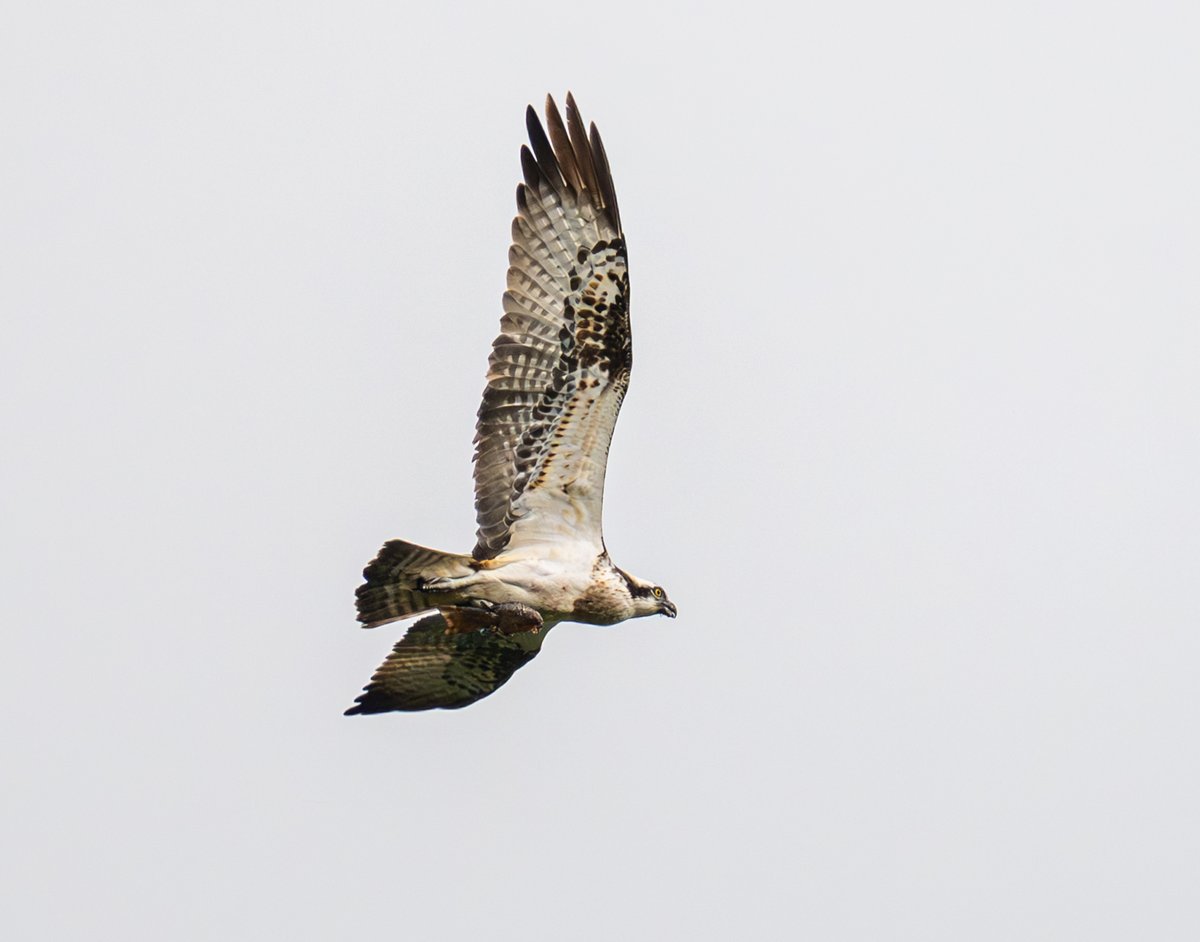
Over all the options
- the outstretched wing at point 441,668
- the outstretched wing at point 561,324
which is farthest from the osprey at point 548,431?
the outstretched wing at point 441,668

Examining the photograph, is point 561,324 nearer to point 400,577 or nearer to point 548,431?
point 548,431

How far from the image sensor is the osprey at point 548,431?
41.8 ft

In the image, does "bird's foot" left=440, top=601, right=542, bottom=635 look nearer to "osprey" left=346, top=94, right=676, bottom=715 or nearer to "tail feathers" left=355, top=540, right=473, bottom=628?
"osprey" left=346, top=94, right=676, bottom=715

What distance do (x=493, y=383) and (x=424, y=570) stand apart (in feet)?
3.76

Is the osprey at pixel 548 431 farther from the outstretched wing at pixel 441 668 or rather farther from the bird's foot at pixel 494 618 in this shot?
the outstretched wing at pixel 441 668

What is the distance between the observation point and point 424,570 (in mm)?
12859

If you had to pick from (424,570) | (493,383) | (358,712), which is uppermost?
(493,383)

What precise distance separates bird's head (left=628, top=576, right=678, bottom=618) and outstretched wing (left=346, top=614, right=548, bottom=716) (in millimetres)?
970

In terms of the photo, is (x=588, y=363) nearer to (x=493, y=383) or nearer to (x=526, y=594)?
(x=493, y=383)

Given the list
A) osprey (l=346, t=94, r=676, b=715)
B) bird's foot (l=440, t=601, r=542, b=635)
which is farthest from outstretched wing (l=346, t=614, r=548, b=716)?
osprey (l=346, t=94, r=676, b=715)

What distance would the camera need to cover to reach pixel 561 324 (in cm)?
1280

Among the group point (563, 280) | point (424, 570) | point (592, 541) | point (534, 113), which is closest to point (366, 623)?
point (424, 570)

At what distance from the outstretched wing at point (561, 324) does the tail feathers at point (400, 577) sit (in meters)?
0.70

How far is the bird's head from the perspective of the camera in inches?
513
